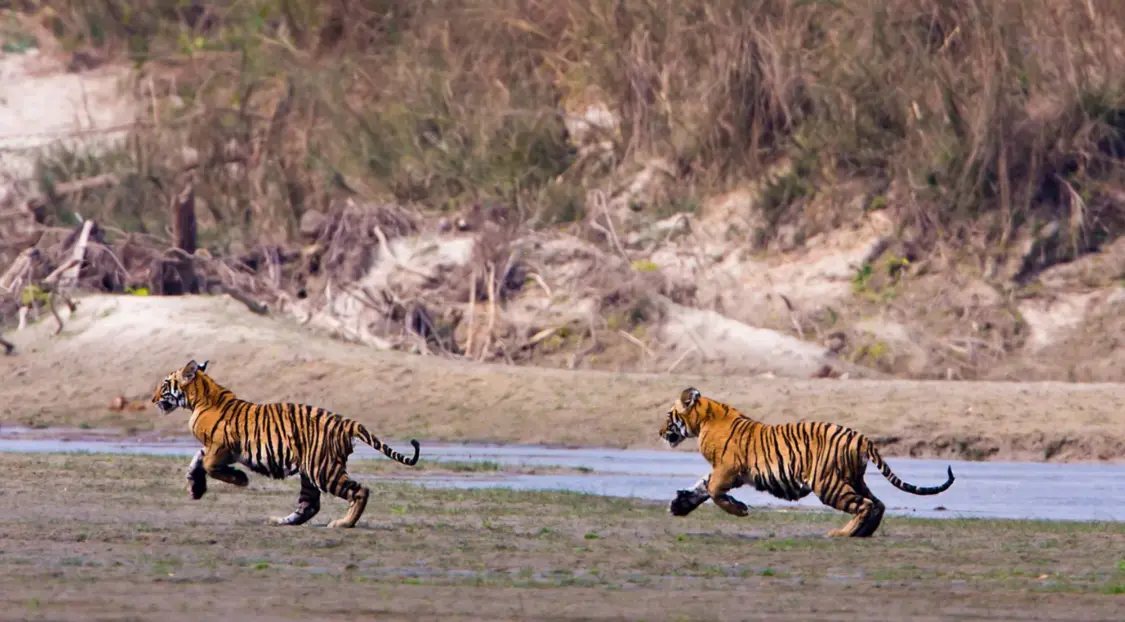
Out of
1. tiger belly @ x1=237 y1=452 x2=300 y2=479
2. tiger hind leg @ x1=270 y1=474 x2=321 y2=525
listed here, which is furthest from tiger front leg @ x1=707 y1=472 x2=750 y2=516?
tiger belly @ x1=237 y1=452 x2=300 y2=479

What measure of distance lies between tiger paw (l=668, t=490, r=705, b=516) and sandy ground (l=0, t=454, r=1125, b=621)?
0.50 ft

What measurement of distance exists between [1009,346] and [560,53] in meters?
7.64

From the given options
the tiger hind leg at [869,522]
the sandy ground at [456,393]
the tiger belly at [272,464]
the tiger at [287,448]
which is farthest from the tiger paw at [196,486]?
the sandy ground at [456,393]

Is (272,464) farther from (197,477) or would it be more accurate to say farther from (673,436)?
(673,436)

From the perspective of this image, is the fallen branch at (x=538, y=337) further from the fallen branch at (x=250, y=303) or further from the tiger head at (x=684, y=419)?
the tiger head at (x=684, y=419)

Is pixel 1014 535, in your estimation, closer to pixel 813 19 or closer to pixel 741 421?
pixel 741 421

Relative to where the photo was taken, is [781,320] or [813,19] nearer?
[781,320]

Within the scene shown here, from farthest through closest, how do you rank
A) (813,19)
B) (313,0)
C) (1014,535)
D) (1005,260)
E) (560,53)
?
1. (313,0)
2. (560,53)
3. (813,19)
4. (1005,260)
5. (1014,535)

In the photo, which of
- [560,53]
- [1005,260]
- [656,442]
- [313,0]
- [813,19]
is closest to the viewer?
[656,442]

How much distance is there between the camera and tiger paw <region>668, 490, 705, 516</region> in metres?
10.4

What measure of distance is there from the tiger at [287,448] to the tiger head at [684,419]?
4.79 feet

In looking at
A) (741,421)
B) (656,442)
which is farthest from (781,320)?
(741,421)

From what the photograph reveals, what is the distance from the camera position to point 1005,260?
2022 centimetres

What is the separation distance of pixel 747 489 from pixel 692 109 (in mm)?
9646
